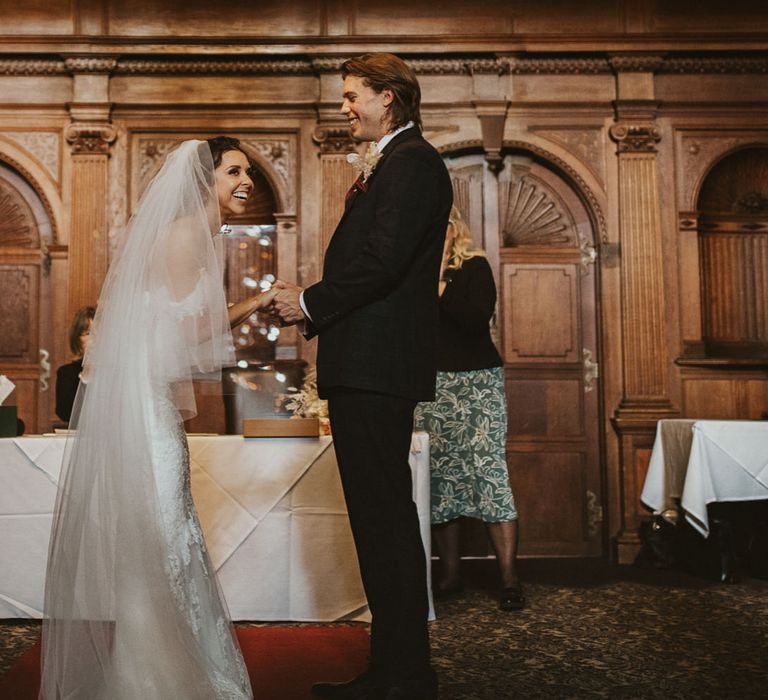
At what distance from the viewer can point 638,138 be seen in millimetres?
5695

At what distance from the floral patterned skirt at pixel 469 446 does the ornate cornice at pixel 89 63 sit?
3328 mm

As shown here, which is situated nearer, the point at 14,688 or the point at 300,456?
the point at 14,688

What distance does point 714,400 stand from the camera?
221 inches

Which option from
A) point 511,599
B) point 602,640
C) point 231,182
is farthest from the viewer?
point 511,599

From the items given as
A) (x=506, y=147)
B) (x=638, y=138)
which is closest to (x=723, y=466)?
(x=638, y=138)

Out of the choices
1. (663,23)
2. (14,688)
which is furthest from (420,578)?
(663,23)

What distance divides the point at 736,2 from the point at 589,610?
13.8ft

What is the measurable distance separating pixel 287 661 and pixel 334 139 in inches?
144

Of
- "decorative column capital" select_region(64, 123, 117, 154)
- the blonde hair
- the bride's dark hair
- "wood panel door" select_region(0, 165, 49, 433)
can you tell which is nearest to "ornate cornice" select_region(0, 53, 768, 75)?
"decorative column capital" select_region(64, 123, 117, 154)

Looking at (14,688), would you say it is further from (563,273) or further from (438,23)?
(438,23)

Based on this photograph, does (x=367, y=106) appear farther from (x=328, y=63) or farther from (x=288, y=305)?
(x=328, y=63)

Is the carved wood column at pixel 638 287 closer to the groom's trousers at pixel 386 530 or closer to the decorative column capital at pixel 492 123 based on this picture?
the decorative column capital at pixel 492 123

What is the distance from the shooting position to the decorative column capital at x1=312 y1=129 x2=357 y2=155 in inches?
223

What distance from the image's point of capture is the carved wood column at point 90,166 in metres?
5.64
